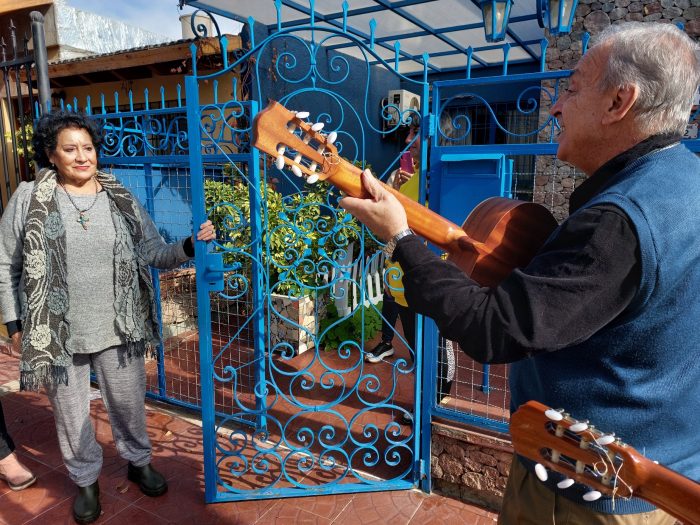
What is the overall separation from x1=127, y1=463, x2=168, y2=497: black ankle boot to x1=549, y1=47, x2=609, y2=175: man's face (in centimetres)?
279

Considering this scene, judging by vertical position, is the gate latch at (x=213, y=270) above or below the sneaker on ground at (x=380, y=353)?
above

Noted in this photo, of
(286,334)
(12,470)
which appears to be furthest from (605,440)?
(286,334)

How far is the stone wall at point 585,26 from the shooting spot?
18.7ft

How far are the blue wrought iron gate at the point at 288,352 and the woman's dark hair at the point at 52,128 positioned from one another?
59 cm

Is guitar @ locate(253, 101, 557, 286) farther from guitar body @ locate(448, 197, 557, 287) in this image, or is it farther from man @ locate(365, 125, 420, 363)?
man @ locate(365, 125, 420, 363)

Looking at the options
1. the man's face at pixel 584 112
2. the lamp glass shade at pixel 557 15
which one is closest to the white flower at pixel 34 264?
the man's face at pixel 584 112

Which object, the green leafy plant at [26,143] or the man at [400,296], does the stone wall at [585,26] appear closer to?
the man at [400,296]

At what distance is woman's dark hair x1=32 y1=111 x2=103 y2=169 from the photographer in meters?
2.46

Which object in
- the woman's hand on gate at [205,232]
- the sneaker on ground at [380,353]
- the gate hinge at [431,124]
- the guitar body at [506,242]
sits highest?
the gate hinge at [431,124]

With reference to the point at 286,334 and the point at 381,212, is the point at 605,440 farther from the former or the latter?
the point at 286,334

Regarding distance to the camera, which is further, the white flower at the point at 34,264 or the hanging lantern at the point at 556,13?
the hanging lantern at the point at 556,13

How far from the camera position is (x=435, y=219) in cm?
155

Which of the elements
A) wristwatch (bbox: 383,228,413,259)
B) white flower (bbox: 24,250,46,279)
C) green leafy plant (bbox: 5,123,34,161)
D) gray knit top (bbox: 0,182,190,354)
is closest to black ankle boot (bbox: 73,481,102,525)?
gray knit top (bbox: 0,182,190,354)

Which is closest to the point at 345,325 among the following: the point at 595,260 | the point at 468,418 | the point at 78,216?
the point at 468,418
